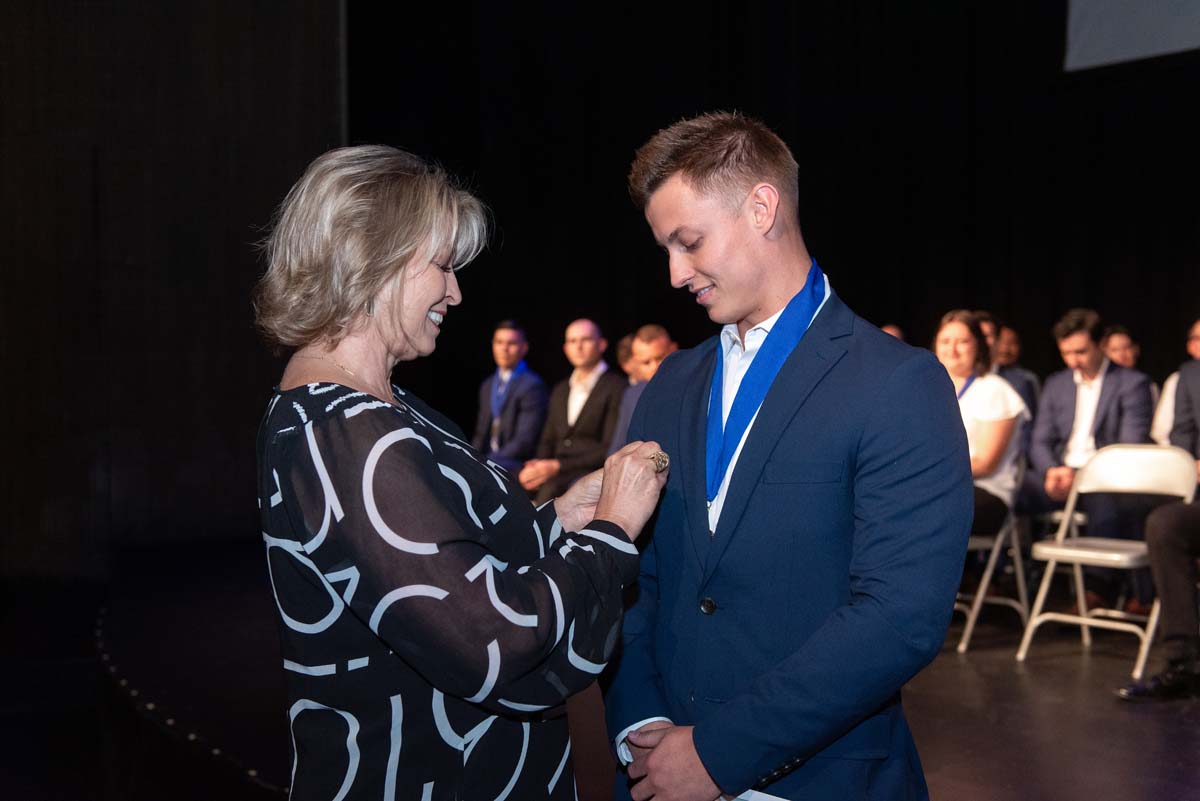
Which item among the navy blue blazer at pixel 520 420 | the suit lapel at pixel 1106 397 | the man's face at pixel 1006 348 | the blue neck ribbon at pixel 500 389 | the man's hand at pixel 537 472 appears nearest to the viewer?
the man's hand at pixel 537 472

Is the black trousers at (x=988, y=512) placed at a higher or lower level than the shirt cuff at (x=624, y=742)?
lower

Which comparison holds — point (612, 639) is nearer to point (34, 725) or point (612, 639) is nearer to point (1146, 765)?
point (1146, 765)

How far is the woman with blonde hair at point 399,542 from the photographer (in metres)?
1.26

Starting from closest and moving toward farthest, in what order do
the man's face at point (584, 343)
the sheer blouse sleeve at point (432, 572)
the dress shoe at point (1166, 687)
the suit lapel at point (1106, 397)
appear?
the sheer blouse sleeve at point (432, 572) < the dress shoe at point (1166, 687) < the suit lapel at point (1106, 397) < the man's face at point (584, 343)

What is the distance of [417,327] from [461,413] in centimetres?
768

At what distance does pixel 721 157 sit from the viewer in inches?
60.2

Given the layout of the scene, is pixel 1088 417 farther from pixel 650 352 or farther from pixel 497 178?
pixel 497 178

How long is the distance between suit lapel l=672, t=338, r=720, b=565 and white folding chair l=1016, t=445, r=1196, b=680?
13.1 ft

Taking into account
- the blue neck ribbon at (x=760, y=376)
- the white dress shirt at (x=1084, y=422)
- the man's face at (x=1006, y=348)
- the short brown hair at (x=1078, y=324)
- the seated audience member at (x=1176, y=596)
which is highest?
the blue neck ribbon at (x=760, y=376)

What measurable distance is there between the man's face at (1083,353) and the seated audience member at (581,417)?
106 inches

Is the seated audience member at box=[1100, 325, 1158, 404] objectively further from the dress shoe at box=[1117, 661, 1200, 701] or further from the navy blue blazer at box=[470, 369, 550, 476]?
the navy blue blazer at box=[470, 369, 550, 476]

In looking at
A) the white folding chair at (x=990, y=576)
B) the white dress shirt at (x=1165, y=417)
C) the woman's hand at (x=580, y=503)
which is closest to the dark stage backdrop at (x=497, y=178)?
the white dress shirt at (x=1165, y=417)

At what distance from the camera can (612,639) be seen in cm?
140

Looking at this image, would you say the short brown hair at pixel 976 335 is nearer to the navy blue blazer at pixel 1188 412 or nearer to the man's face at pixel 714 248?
the navy blue blazer at pixel 1188 412
